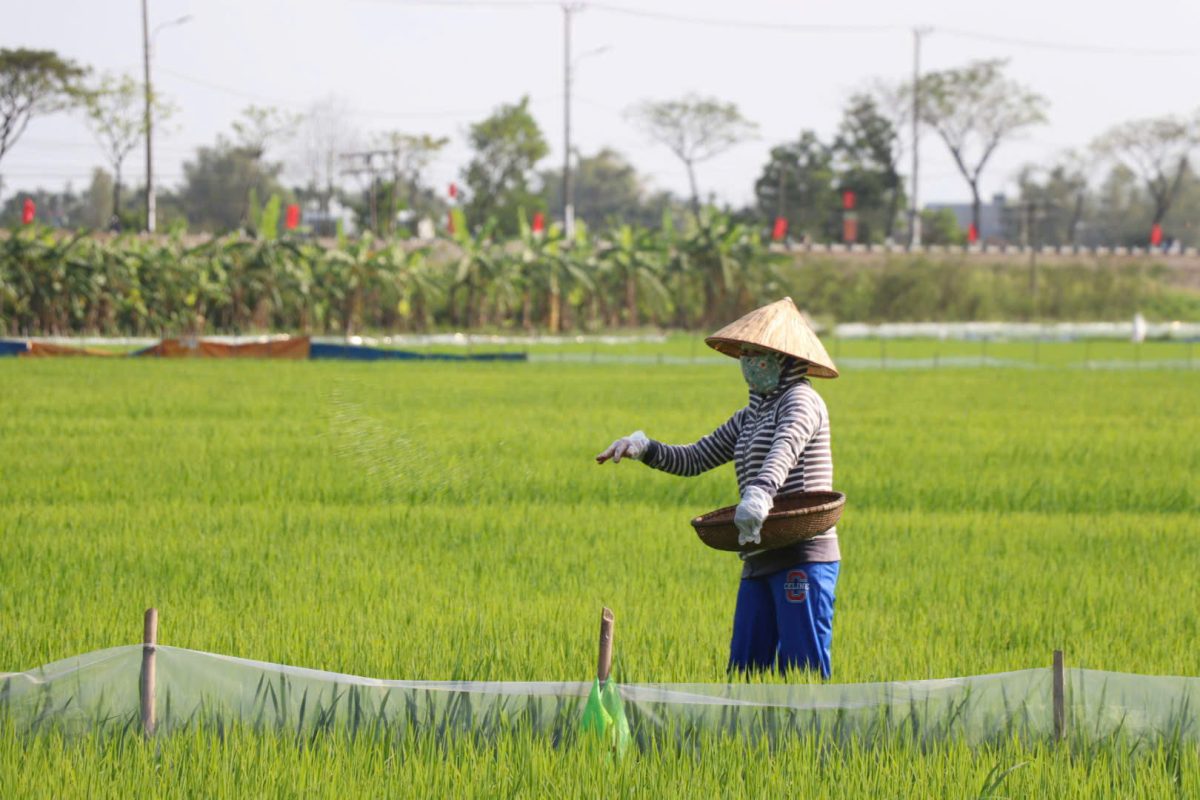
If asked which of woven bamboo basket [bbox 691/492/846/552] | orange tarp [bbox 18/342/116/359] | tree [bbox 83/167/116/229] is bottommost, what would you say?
orange tarp [bbox 18/342/116/359]

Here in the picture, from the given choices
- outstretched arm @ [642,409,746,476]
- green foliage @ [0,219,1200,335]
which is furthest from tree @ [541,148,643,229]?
outstretched arm @ [642,409,746,476]

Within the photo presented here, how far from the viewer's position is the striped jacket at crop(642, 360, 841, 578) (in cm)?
427

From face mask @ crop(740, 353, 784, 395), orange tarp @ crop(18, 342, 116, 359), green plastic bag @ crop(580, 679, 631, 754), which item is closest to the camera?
green plastic bag @ crop(580, 679, 631, 754)

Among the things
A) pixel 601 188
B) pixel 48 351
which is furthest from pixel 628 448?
pixel 601 188

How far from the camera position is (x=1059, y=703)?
157 inches

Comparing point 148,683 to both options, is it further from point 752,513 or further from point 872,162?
point 872,162

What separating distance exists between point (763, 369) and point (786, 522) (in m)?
0.44

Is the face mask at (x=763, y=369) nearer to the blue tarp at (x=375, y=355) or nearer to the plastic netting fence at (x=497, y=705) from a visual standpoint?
the plastic netting fence at (x=497, y=705)

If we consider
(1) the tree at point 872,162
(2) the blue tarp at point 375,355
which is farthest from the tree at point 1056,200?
(2) the blue tarp at point 375,355

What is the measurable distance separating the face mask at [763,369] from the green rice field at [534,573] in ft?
3.17

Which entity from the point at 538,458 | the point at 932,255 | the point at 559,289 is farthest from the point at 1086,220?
the point at 538,458

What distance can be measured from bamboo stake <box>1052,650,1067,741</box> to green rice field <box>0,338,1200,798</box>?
58mm

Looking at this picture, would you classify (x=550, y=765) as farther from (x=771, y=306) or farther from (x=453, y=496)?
(x=453, y=496)

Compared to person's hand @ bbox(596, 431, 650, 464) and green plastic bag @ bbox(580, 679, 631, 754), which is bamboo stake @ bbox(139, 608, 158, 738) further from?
person's hand @ bbox(596, 431, 650, 464)
